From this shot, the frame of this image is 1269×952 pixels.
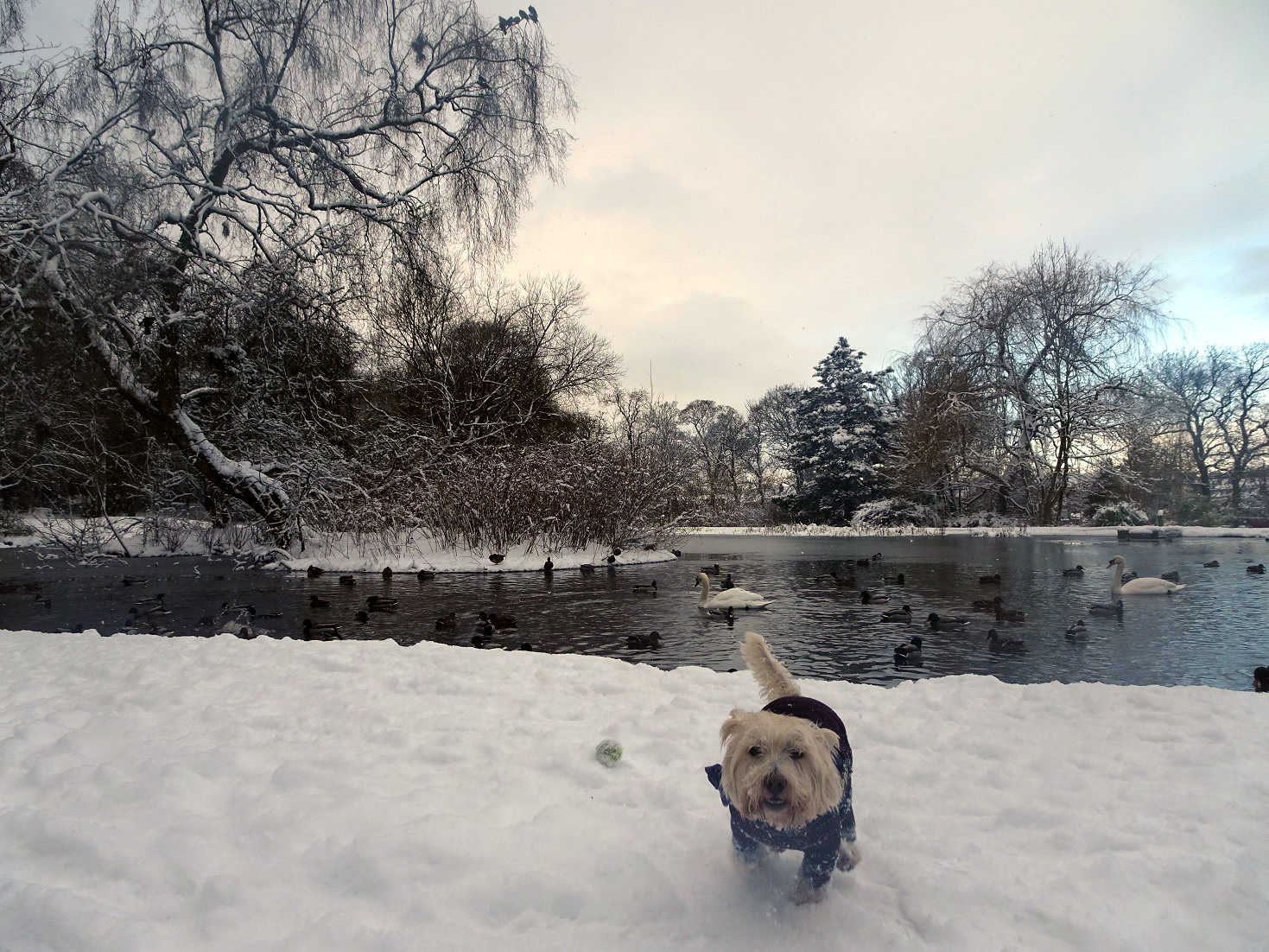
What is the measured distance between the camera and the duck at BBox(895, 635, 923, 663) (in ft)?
24.1

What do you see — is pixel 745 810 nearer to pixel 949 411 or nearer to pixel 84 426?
pixel 84 426

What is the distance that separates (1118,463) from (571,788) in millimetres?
36039

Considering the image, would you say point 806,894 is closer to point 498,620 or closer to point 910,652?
point 910,652

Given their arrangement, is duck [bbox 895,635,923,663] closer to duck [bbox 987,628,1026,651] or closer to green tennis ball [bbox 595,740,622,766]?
duck [bbox 987,628,1026,651]

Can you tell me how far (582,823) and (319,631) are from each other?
22.6 feet

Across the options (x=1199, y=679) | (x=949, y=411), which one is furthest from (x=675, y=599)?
(x=949, y=411)

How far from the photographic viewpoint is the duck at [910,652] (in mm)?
7340

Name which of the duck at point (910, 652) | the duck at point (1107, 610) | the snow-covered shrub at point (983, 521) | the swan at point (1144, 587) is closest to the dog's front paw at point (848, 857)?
the duck at point (910, 652)

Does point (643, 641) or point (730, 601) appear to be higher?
point (730, 601)

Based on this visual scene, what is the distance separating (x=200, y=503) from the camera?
19.6m

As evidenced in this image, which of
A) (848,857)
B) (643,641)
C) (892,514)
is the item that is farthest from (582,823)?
(892,514)

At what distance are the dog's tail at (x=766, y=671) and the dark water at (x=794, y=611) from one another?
4.09 m

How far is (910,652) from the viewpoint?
7523mm

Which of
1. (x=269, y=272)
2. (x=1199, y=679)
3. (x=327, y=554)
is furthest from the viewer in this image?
(x=327, y=554)
